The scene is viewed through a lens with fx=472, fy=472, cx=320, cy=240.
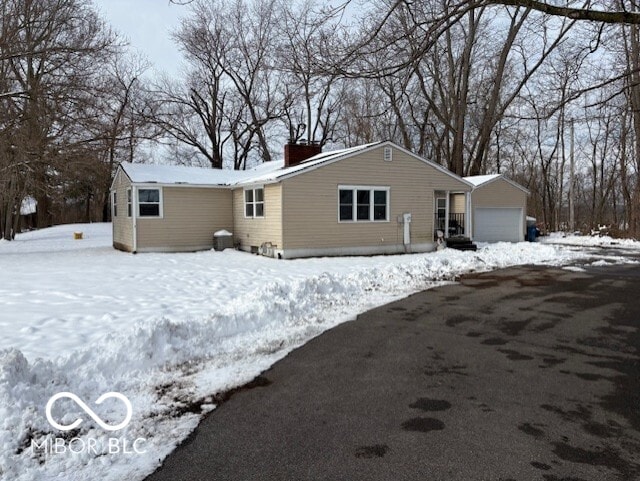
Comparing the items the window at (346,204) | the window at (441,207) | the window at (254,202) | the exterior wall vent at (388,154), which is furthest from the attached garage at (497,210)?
the window at (254,202)

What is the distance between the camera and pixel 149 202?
728 inches

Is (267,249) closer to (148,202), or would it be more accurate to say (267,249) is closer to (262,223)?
(262,223)

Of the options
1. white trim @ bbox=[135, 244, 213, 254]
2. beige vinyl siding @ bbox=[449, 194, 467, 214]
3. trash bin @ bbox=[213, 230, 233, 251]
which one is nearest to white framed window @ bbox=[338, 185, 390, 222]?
trash bin @ bbox=[213, 230, 233, 251]

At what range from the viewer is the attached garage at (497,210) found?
2605 cm

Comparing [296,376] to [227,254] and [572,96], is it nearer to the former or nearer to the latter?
[572,96]

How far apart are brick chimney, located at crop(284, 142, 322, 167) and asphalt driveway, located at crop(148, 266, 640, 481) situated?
562 inches

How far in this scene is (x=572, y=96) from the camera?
916 centimetres

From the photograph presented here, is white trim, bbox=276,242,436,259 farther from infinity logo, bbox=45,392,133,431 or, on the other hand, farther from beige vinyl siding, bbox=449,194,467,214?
infinity logo, bbox=45,392,133,431

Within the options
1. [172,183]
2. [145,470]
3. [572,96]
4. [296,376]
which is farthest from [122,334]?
[172,183]

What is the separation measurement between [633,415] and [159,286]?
28.6 feet

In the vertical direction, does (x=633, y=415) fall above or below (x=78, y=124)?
below

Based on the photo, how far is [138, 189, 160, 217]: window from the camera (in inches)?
723

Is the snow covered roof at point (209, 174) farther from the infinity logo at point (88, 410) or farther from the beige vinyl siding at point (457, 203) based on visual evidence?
the infinity logo at point (88, 410)

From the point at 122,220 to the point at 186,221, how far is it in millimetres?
3404
